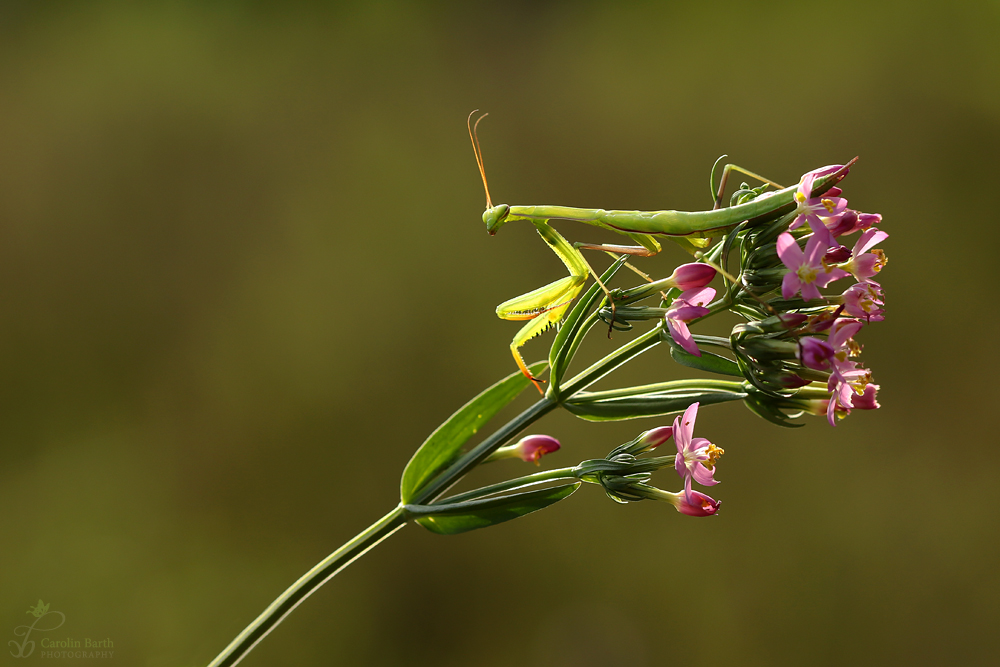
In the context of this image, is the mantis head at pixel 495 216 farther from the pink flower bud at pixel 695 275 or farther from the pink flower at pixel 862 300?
Answer: the pink flower at pixel 862 300

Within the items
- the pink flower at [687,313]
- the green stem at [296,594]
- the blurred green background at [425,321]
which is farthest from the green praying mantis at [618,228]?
the blurred green background at [425,321]

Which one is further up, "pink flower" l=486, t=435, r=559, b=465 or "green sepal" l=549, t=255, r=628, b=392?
"green sepal" l=549, t=255, r=628, b=392

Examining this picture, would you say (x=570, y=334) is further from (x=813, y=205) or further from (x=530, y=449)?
(x=813, y=205)

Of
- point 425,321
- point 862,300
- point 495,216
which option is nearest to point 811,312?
point 862,300

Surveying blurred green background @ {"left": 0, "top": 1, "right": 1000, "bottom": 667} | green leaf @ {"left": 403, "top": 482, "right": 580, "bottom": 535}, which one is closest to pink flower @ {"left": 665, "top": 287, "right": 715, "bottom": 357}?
green leaf @ {"left": 403, "top": 482, "right": 580, "bottom": 535}

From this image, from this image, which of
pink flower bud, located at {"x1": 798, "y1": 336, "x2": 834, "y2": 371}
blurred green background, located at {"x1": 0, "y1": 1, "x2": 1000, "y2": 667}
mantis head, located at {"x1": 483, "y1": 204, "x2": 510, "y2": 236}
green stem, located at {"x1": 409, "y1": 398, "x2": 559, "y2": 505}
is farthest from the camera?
blurred green background, located at {"x1": 0, "y1": 1, "x2": 1000, "y2": 667}

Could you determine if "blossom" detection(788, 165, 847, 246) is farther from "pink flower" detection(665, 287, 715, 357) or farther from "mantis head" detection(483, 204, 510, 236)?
"mantis head" detection(483, 204, 510, 236)
